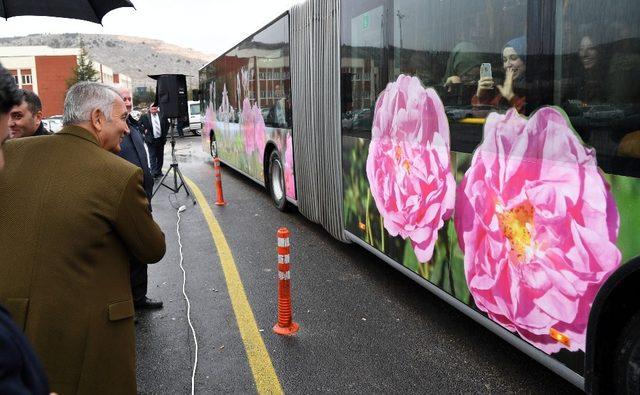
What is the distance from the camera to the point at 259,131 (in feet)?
32.9

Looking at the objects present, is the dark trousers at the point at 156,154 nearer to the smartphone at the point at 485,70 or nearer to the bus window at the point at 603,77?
the smartphone at the point at 485,70

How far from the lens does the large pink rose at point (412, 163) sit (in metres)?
3.96

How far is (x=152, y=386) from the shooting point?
11.9 feet

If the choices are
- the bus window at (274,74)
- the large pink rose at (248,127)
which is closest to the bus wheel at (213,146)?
the large pink rose at (248,127)

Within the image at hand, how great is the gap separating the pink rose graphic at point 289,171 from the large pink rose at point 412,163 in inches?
123

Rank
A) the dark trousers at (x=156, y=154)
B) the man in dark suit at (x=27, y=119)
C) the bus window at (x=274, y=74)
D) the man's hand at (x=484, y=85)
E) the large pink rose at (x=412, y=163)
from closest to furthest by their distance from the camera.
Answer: the man's hand at (x=484, y=85) → the large pink rose at (x=412, y=163) → the man in dark suit at (x=27, y=119) → the bus window at (x=274, y=74) → the dark trousers at (x=156, y=154)

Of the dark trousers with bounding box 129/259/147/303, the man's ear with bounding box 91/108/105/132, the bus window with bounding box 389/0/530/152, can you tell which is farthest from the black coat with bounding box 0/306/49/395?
the dark trousers with bounding box 129/259/147/303

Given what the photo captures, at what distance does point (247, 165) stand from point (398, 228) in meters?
7.22

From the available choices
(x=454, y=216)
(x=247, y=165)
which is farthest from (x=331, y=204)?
(x=247, y=165)

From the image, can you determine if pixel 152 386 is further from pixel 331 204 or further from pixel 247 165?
pixel 247 165

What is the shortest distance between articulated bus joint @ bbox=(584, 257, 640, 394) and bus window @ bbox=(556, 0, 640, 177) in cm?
55

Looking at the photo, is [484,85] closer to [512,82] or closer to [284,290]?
[512,82]

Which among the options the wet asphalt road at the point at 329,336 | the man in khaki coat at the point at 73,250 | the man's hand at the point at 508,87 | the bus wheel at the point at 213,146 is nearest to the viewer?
the man in khaki coat at the point at 73,250

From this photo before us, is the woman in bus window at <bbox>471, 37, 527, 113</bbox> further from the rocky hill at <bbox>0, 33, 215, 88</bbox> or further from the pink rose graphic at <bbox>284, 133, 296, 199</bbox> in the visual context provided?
the rocky hill at <bbox>0, 33, 215, 88</bbox>
